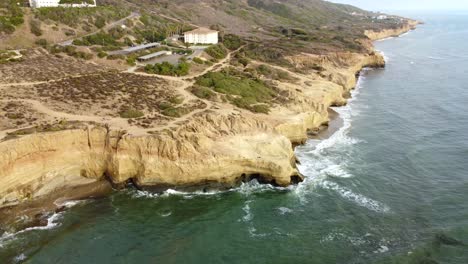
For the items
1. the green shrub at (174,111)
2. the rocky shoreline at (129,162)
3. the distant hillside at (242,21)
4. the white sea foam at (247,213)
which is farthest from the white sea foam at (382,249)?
the distant hillside at (242,21)

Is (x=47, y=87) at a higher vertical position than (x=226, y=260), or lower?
higher

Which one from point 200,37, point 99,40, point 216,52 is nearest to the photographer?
point 99,40

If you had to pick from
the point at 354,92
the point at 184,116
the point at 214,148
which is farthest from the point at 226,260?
the point at 354,92

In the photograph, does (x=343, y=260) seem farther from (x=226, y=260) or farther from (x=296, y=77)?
(x=296, y=77)

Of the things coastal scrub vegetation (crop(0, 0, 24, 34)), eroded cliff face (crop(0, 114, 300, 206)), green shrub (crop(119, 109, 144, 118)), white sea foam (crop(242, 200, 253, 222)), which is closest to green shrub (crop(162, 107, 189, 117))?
green shrub (crop(119, 109, 144, 118))

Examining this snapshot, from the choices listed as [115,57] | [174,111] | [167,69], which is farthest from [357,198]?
[115,57]

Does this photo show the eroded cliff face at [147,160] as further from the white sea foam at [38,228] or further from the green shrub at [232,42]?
the green shrub at [232,42]

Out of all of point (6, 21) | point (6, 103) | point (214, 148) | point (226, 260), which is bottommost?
point (226, 260)

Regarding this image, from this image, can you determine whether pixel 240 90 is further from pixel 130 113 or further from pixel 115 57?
pixel 115 57
